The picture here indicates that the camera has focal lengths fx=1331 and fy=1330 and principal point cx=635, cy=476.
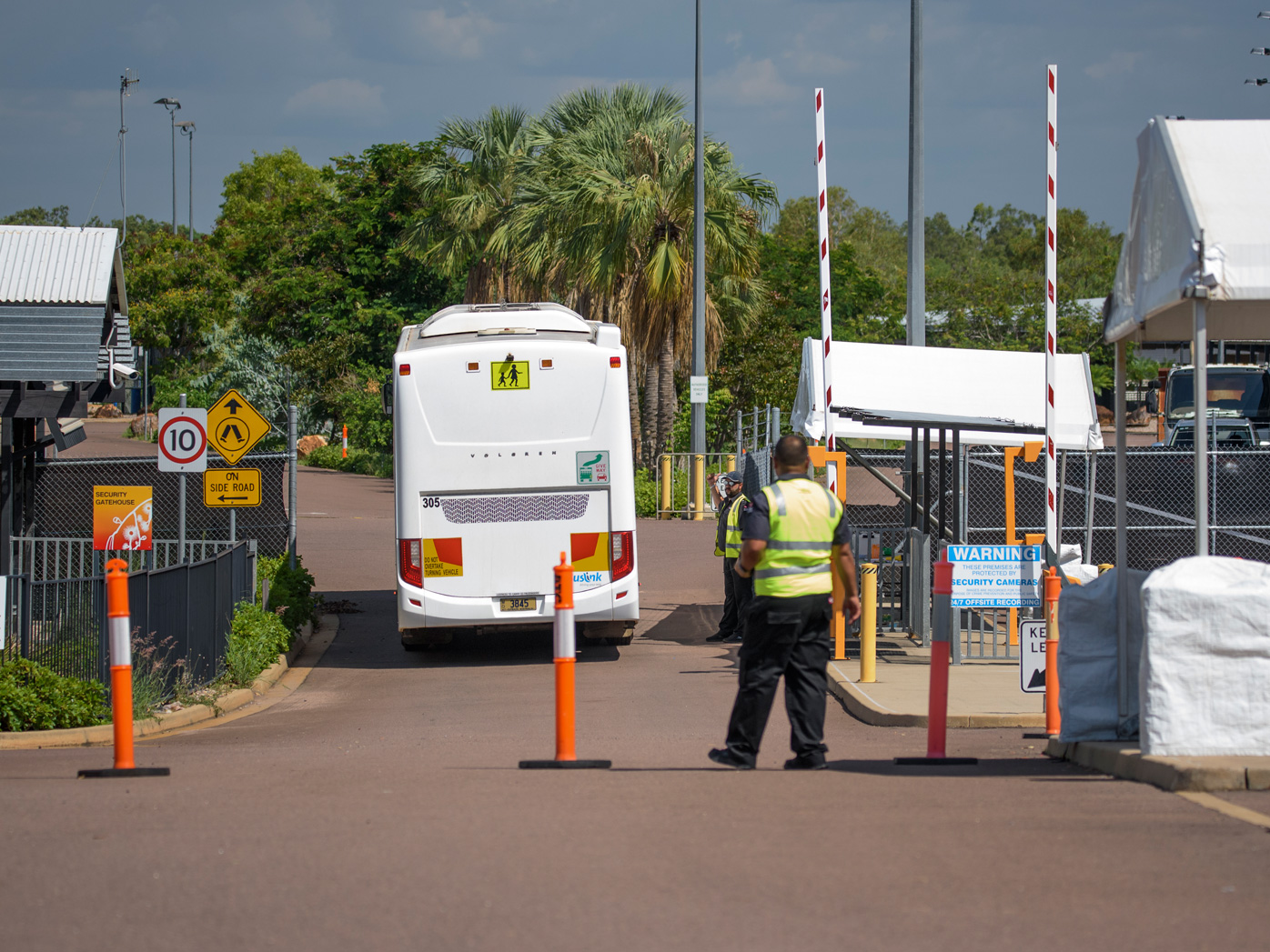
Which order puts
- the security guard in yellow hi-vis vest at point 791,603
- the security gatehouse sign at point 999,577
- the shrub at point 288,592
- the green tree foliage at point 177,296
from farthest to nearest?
1. the green tree foliage at point 177,296
2. the shrub at point 288,592
3. the security gatehouse sign at point 999,577
4. the security guard in yellow hi-vis vest at point 791,603

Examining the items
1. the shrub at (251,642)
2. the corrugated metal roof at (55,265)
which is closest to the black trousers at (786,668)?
the shrub at (251,642)

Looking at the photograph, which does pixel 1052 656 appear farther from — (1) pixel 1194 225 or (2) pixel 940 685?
(1) pixel 1194 225

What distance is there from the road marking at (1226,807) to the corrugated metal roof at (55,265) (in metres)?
14.9

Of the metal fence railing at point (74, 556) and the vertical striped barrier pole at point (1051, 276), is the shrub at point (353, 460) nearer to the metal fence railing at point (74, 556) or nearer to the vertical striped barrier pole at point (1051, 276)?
the metal fence railing at point (74, 556)

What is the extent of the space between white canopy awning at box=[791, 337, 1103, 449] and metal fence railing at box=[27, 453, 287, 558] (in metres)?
7.81

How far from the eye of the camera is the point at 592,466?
542 inches

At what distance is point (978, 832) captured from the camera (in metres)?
5.45

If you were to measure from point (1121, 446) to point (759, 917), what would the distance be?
168 inches

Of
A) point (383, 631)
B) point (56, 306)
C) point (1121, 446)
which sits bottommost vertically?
point (383, 631)

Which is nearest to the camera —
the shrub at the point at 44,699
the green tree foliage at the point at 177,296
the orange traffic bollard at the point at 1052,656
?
the orange traffic bollard at the point at 1052,656

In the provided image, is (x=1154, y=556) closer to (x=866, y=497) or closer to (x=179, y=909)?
(x=866, y=497)

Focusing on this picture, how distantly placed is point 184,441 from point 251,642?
309cm

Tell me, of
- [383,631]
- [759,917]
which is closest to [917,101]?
[383,631]

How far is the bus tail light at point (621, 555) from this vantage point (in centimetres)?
1383
